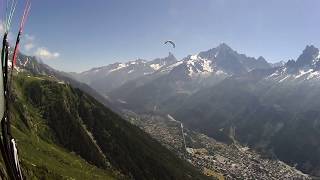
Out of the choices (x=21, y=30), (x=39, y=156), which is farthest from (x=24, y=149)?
(x=21, y=30)

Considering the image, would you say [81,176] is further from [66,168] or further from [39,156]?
[39,156]

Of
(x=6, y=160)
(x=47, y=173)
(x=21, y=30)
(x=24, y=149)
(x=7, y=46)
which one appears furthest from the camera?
(x=24, y=149)

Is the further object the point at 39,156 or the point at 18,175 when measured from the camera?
the point at 39,156

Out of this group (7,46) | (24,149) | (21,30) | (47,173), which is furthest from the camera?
(24,149)

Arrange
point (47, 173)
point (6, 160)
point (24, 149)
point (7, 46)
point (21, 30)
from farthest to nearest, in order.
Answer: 1. point (24, 149)
2. point (47, 173)
3. point (21, 30)
4. point (7, 46)
5. point (6, 160)

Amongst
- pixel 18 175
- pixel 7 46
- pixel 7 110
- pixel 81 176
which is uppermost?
pixel 7 46

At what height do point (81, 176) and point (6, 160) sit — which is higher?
point (6, 160)

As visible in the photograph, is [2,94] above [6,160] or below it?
above

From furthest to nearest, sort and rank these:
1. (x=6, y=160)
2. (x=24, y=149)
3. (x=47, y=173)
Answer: (x=24, y=149), (x=47, y=173), (x=6, y=160)

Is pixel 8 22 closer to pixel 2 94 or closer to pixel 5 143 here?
Result: pixel 2 94
